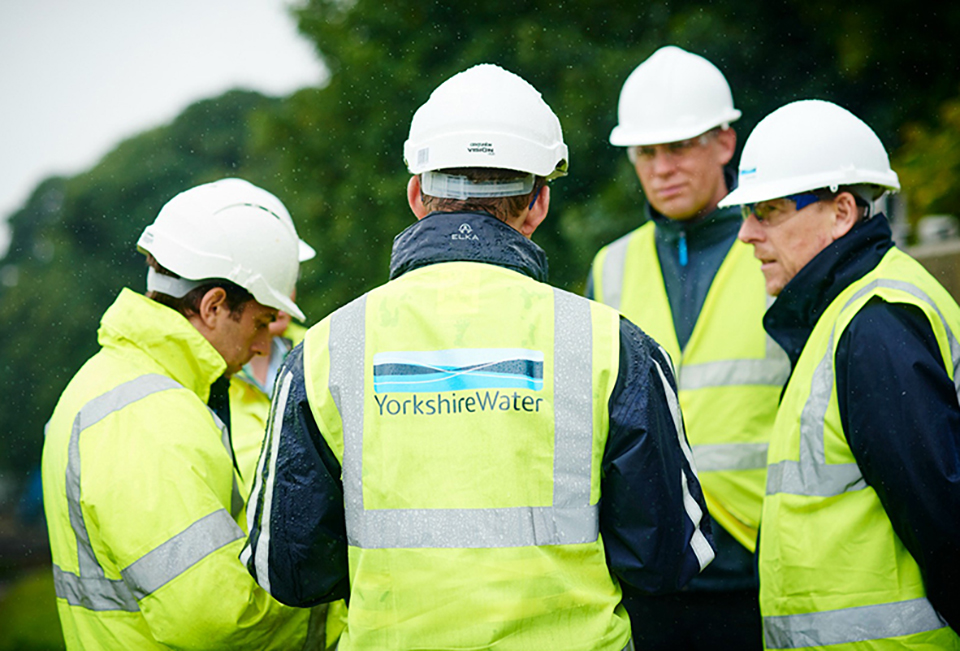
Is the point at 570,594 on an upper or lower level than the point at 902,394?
lower

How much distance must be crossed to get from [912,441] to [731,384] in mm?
1135

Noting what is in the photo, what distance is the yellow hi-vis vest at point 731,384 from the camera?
136 inches

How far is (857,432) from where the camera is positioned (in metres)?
2.48

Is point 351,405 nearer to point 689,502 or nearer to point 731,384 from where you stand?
point 689,502

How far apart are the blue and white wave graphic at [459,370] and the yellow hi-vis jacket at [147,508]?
729 millimetres

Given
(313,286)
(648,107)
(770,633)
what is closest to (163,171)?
(313,286)

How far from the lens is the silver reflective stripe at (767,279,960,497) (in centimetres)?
259

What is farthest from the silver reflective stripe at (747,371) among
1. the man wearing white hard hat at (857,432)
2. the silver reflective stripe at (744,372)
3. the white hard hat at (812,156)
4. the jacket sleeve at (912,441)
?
the jacket sleeve at (912,441)

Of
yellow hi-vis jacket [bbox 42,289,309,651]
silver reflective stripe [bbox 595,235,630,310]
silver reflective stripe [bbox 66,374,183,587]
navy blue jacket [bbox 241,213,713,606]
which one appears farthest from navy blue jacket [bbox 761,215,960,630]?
silver reflective stripe [bbox 66,374,183,587]

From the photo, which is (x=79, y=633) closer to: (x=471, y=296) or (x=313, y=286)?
(x=471, y=296)

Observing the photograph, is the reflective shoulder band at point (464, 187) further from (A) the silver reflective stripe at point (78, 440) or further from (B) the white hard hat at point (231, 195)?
(B) the white hard hat at point (231, 195)

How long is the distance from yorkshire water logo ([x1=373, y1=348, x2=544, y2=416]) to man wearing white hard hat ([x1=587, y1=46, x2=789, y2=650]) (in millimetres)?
1763

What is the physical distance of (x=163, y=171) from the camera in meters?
23.2

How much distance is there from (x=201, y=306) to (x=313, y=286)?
9.00 m
